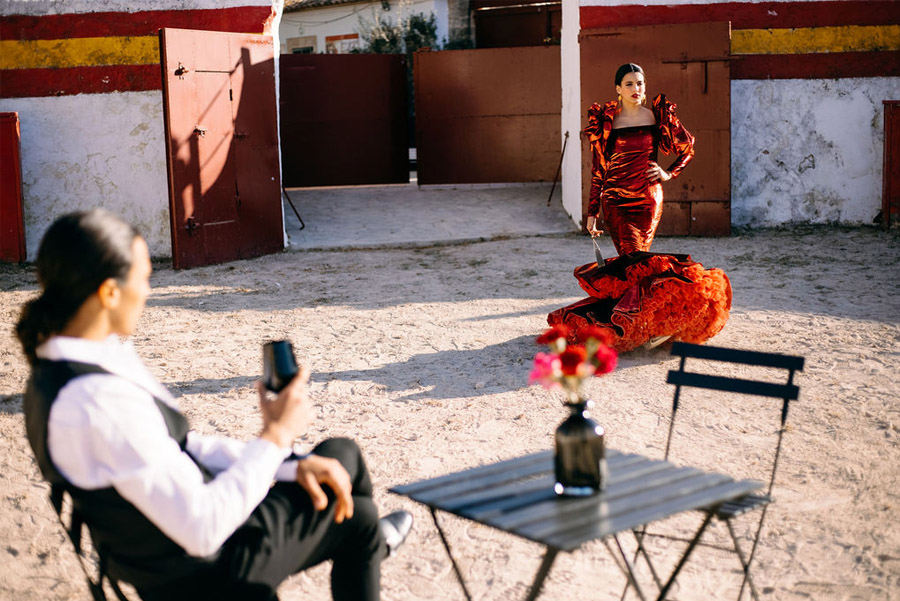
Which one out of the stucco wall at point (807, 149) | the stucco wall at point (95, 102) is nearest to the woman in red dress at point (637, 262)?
the stucco wall at point (807, 149)

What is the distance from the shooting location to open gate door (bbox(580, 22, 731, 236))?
11.0 m

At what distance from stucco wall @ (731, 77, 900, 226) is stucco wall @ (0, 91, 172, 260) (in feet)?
21.3

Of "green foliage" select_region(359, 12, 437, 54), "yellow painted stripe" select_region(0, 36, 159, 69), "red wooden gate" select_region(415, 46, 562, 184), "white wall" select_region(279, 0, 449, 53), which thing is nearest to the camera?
"yellow painted stripe" select_region(0, 36, 159, 69)

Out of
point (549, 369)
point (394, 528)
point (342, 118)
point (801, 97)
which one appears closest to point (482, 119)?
point (342, 118)

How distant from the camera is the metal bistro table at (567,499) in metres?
2.25

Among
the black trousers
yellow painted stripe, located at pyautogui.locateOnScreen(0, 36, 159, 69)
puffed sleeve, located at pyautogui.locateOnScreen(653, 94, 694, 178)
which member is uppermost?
yellow painted stripe, located at pyautogui.locateOnScreen(0, 36, 159, 69)

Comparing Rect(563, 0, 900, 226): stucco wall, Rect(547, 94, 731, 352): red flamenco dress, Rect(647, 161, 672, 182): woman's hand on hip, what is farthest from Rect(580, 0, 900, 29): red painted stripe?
Rect(647, 161, 672, 182): woman's hand on hip

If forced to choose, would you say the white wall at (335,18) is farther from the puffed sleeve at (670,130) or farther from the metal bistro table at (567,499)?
the metal bistro table at (567,499)

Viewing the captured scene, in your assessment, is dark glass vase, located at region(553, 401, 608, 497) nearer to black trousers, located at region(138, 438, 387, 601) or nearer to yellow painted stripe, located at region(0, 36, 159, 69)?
black trousers, located at region(138, 438, 387, 601)

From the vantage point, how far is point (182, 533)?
6.82ft

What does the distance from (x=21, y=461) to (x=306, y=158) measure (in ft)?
35.4

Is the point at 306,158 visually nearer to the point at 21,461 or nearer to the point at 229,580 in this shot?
the point at 21,461

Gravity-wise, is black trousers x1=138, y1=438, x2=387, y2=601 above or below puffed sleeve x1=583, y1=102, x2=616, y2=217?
below

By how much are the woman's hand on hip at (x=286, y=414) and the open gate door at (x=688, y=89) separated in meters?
9.26
